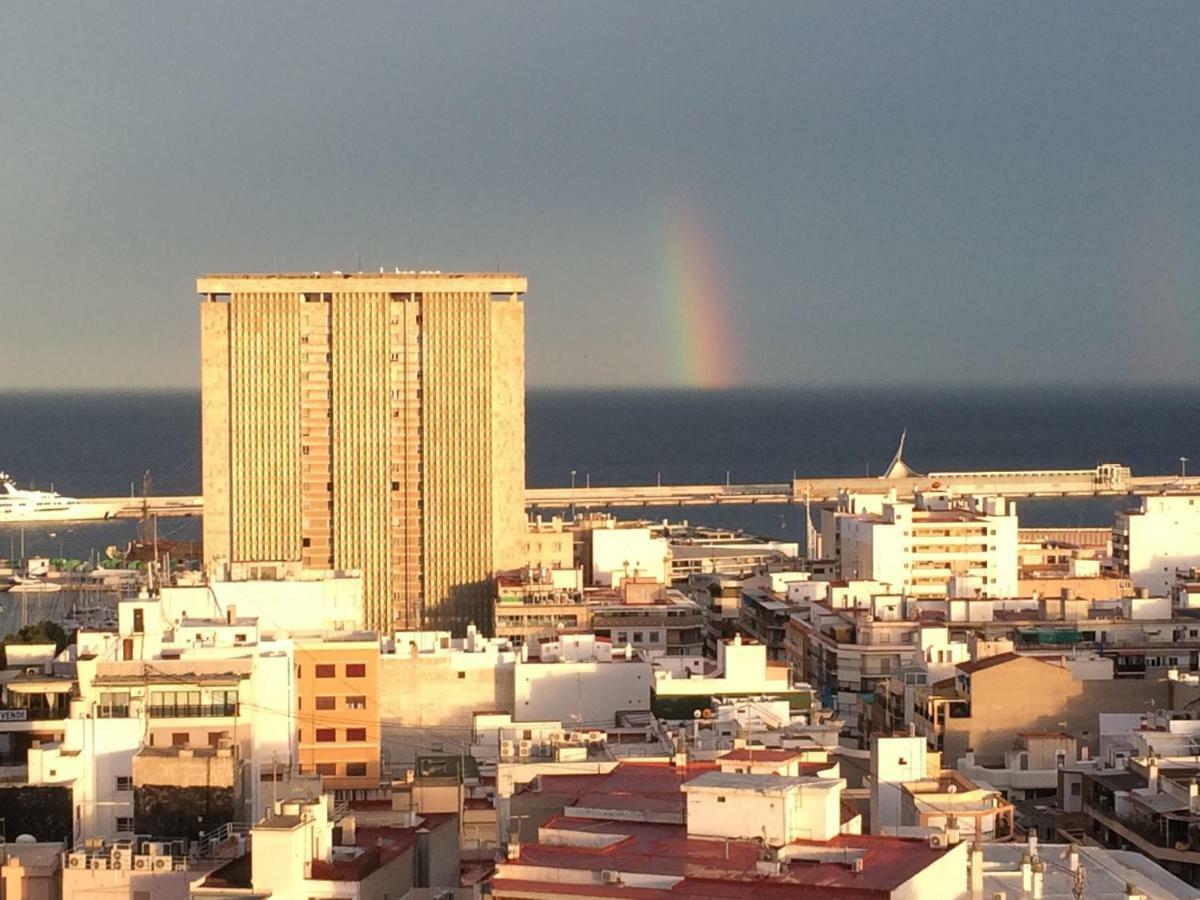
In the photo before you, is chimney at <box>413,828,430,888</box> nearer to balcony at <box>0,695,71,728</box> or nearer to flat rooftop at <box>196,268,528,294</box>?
balcony at <box>0,695,71,728</box>

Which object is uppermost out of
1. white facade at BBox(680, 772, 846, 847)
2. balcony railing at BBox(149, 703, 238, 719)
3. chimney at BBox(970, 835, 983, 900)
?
balcony railing at BBox(149, 703, 238, 719)

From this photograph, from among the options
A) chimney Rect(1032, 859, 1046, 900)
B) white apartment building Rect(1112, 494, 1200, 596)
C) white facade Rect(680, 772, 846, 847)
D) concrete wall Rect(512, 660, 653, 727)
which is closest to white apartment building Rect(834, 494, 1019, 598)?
white apartment building Rect(1112, 494, 1200, 596)

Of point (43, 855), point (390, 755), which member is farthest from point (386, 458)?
point (43, 855)

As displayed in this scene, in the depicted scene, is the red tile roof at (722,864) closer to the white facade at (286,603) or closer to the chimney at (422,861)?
the chimney at (422,861)

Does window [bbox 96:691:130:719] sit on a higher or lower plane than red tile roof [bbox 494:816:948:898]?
higher

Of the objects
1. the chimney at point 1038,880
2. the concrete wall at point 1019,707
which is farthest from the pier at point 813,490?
the chimney at point 1038,880

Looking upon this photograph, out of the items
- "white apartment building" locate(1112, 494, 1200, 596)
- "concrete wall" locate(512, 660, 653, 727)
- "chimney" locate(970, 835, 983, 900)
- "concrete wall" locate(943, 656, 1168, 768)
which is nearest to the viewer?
"chimney" locate(970, 835, 983, 900)

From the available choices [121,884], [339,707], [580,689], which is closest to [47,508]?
[580,689]
